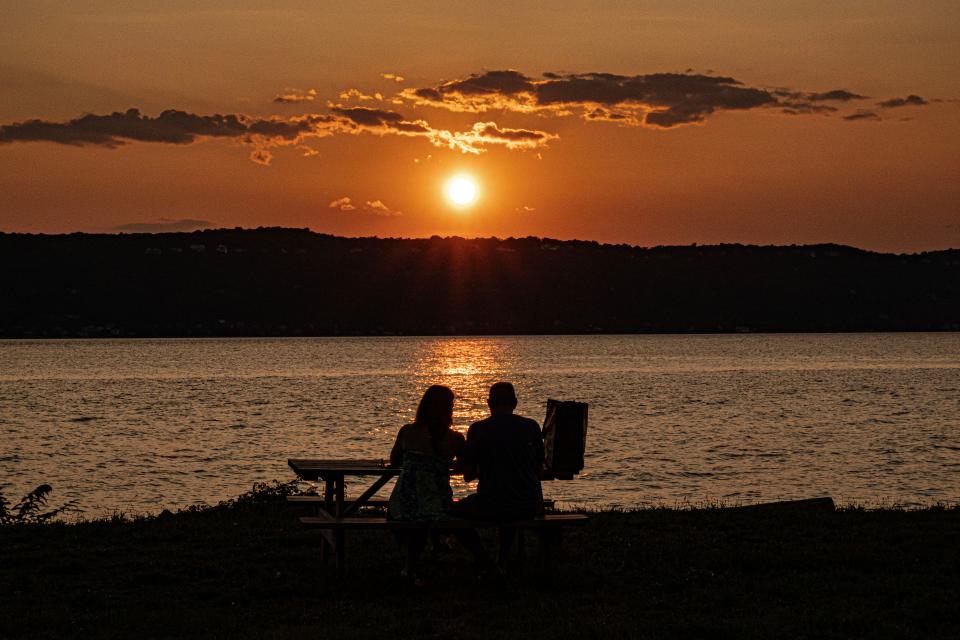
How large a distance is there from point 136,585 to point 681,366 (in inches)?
4552

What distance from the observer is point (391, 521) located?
10555mm

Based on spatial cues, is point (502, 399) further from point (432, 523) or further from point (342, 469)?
point (342, 469)

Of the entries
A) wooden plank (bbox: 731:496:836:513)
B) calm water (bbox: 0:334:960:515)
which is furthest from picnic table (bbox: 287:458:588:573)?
calm water (bbox: 0:334:960:515)

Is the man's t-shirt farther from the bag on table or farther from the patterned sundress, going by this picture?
the bag on table

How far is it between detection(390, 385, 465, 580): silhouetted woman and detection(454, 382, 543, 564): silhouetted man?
23 centimetres

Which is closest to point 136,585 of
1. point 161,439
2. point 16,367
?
point 161,439

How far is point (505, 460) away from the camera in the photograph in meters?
10.6

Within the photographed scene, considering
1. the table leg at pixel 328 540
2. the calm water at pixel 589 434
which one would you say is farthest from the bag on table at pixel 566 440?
the calm water at pixel 589 434

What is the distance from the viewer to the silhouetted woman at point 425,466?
1052 centimetres

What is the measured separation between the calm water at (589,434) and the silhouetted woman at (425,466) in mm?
13494

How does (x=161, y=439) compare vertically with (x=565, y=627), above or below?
below

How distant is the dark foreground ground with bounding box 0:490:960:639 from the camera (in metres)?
9.14

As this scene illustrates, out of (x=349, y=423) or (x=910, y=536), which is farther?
(x=349, y=423)

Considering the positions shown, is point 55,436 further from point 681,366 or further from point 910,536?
point 681,366
